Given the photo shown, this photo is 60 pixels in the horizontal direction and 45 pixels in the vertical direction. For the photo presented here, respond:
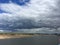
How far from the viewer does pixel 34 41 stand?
68.7 inches

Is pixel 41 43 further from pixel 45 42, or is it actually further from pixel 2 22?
pixel 2 22

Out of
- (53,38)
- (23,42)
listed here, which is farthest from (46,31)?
(23,42)

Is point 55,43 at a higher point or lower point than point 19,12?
lower

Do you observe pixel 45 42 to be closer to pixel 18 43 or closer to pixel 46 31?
pixel 46 31

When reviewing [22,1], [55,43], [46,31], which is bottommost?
[55,43]

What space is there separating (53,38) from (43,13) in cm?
26

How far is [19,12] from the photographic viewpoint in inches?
71.3

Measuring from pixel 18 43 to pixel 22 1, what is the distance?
410 mm

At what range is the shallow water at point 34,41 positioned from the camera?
1.72m

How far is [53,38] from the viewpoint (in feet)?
5.82

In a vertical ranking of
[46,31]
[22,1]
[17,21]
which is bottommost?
[46,31]

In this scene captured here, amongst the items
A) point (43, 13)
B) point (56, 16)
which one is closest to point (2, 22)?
point (43, 13)

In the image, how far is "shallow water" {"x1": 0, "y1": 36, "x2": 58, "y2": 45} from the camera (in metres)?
1.72

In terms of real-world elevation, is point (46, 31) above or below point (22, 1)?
below
